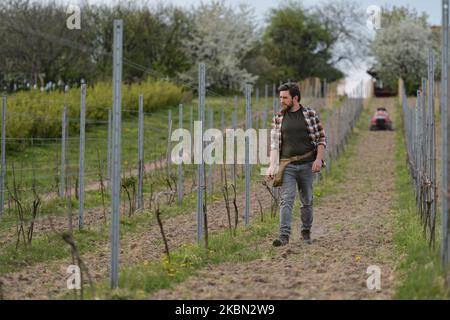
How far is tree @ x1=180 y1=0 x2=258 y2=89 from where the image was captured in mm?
38969

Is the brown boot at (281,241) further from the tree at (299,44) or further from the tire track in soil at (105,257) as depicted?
the tree at (299,44)

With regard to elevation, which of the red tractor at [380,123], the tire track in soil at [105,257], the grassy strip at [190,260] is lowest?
the tire track in soil at [105,257]

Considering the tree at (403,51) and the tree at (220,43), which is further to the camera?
the tree at (403,51)

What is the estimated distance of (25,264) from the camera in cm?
748

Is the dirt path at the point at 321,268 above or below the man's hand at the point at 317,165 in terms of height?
below

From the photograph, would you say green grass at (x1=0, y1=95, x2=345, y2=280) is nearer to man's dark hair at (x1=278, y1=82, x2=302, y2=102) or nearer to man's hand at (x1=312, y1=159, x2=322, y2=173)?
man's hand at (x1=312, y1=159, x2=322, y2=173)

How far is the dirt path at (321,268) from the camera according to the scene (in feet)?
16.5

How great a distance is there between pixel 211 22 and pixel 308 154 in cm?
3386

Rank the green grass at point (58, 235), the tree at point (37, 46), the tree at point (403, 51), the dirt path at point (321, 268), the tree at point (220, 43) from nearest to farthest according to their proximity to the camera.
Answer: the dirt path at point (321, 268) → the green grass at point (58, 235) → the tree at point (37, 46) → the tree at point (220, 43) → the tree at point (403, 51)

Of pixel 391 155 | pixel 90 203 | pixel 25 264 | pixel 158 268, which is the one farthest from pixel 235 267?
pixel 391 155

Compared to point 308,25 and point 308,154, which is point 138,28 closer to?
point 308,25

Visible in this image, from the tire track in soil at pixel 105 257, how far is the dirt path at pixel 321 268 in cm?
94

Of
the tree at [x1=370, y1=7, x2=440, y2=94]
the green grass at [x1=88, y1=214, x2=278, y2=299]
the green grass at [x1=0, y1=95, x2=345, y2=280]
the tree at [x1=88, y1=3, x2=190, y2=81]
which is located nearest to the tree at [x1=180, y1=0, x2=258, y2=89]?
the tree at [x1=88, y1=3, x2=190, y2=81]

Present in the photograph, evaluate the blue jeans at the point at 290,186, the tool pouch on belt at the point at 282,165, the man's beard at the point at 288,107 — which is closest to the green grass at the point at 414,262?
the blue jeans at the point at 290,186
